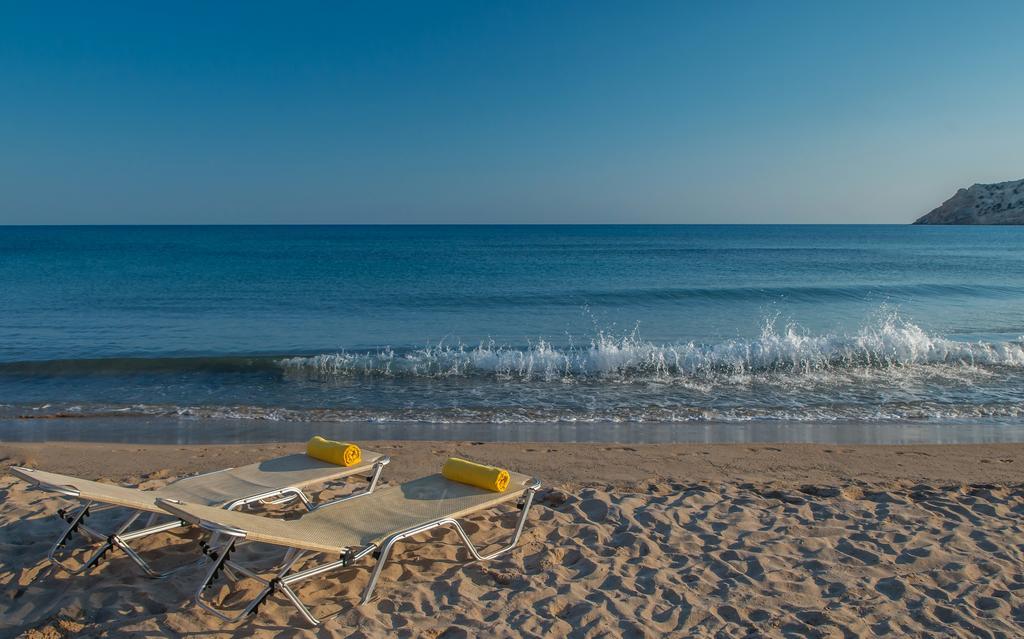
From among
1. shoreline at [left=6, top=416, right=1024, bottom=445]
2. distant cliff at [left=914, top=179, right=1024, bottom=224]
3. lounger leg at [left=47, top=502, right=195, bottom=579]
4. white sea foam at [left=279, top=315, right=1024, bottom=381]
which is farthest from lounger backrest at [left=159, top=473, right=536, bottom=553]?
distant cliff at [left=914, top=179, right=1024, bottom=224]

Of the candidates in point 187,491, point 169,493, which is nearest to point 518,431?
point 187,491

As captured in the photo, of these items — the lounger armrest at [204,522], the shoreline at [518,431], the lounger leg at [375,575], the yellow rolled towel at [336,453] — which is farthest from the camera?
the shoreline at [518,431]

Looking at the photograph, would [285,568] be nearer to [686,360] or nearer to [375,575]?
[375,575]

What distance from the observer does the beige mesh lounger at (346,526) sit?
387 centimetres

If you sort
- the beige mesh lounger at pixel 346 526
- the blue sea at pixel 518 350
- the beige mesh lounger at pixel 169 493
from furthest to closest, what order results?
the blue sea at pixel 518 350
the beige mesh lounger at pixel 169 493
the beige mesh lounger at pixel 346 526

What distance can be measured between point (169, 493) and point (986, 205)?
504ft

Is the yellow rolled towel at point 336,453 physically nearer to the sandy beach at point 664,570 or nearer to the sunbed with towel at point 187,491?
the sunbed with towel at point 187,491

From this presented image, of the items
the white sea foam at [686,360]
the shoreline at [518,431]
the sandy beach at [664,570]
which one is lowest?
the shoreline at [518,431]

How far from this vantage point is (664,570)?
180 inches

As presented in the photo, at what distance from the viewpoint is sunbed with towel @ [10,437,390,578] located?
4352 mm

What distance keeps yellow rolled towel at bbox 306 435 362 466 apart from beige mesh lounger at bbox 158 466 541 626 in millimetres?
804

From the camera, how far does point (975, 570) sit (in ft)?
14.6

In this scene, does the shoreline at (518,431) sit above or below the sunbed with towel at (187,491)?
below

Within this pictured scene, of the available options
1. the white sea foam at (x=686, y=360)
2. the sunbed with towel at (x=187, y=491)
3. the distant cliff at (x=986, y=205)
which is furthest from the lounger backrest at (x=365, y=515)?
the distant cliff at (x=986, y=205)
